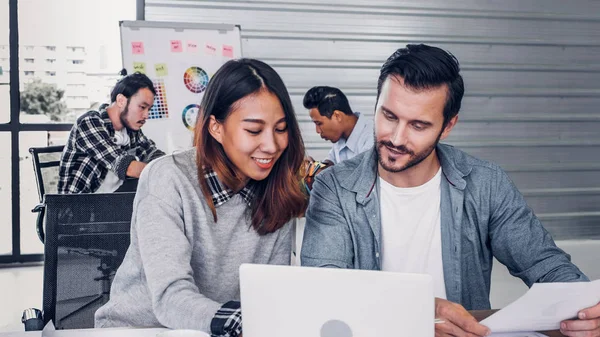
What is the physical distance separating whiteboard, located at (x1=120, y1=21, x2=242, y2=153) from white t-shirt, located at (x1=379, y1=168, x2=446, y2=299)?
10.0 feet

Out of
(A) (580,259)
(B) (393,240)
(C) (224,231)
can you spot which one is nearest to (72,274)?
(C) (224,231)

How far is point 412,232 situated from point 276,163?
1.55 feet

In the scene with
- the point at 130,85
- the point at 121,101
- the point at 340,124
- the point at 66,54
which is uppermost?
the point at 66,54

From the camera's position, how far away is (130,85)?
4.44 metres

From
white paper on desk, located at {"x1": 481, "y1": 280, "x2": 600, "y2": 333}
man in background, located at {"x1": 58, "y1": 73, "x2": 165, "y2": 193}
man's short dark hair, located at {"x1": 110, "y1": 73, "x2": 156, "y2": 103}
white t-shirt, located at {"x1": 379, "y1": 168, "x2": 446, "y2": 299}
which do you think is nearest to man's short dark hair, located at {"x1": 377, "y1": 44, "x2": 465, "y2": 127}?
white t-shirt, located at {"x1": 379, "y1": 168, "x2": 446, "y2": 299}

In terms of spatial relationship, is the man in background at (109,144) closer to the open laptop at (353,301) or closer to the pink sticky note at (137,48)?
the pink sticky note at (137,48)

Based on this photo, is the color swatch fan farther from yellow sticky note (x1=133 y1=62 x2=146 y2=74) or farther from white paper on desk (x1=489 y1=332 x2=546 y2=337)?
white paper on desk (x1=489 y1=332 x2=546 y2=337)

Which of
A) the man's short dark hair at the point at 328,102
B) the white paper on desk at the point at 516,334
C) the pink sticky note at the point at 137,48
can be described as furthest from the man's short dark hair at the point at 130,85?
the white paper on desk at the point at 516,334

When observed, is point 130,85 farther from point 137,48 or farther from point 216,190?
point 216,190

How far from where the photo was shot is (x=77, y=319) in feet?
6.64

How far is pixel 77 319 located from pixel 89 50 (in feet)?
13.5

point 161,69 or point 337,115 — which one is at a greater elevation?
point 161,69

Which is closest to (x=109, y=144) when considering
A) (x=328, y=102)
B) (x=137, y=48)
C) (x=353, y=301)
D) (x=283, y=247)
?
(x=137, y=48)

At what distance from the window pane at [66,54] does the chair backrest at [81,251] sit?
3.97m
